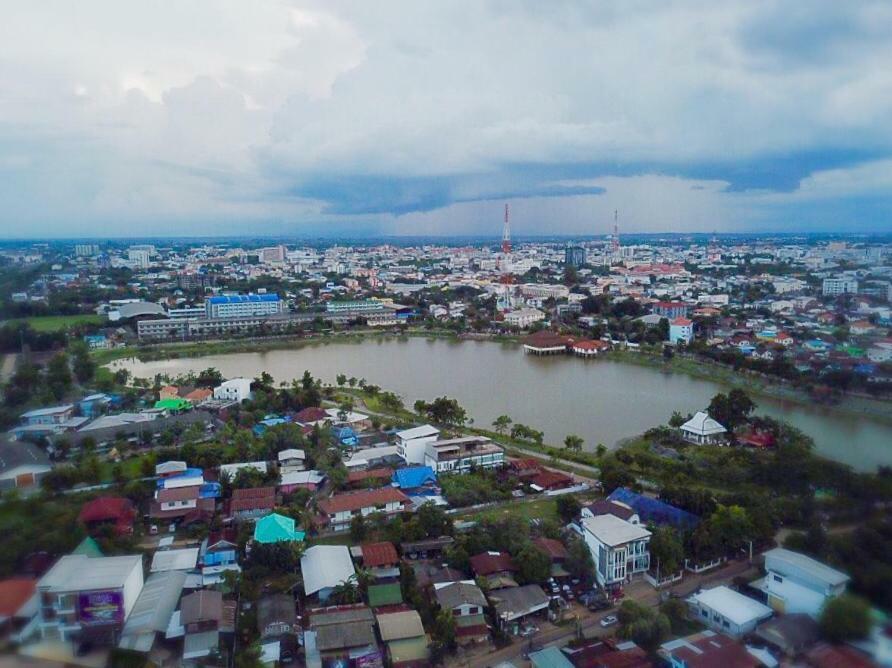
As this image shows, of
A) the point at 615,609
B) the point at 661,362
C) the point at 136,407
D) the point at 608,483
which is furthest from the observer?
the point at 661,362

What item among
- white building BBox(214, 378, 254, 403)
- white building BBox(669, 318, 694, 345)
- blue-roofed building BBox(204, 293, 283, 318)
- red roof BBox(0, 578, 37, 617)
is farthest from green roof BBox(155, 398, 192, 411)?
white building BBox(669, 318, 694, 345)

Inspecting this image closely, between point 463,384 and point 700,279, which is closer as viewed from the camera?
point 463,384

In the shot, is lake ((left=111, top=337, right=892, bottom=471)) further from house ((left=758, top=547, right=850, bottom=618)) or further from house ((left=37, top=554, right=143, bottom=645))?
house ((left=37, top=554, right=143, bottom=645))

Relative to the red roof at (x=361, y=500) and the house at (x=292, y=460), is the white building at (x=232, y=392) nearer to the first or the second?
the house at (x=292, y=460)

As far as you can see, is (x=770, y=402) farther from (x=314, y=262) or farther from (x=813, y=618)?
(x=314, y=262)

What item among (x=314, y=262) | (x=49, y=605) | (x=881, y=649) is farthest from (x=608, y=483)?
(x=314, y=262)

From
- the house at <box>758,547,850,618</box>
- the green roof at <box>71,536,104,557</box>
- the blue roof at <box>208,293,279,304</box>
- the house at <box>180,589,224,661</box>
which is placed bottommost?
the house at <box>180,589,224,661</box>
